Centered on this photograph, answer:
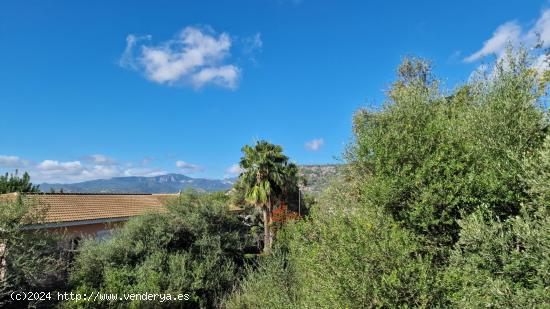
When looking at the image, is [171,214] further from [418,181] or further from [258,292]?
[418,181]

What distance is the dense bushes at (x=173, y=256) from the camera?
Result: 1316 cm

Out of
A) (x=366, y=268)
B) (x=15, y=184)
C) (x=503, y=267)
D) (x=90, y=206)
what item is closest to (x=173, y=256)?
(x=90, y=206)

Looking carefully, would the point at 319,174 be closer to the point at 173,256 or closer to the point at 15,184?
the point at 173,256

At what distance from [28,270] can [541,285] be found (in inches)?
538

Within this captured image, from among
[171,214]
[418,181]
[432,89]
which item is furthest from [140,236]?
[432,89]

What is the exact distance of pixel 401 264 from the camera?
6195mm

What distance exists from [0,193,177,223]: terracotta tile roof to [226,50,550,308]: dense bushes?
507 inches

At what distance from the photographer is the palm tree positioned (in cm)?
2555

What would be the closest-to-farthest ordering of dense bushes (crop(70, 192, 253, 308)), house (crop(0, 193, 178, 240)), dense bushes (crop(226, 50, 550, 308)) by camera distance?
dense bushes (crop(226, 50, 550, 308))
dense bushes (crop(70, 192, 253, 308))
house (crop(0, 193, 178, 240))

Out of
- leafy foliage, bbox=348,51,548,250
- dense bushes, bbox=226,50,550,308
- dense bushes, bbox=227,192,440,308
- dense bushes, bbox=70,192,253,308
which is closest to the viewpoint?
dense bushes, bbox=226,50,550,308

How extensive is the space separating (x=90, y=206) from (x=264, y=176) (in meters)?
12.5

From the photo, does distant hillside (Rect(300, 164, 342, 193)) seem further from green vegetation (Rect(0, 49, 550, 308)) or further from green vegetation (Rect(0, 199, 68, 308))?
green vegetation (Rect(0, 199, 68, 308))

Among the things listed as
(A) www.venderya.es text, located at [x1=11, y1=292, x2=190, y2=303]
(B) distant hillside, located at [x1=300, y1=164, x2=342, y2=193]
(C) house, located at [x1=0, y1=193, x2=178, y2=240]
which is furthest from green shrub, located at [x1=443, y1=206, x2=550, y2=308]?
(C) house, located at [x1=0, y1=193, x2=178, y2=240]

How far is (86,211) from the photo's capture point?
20766mm
